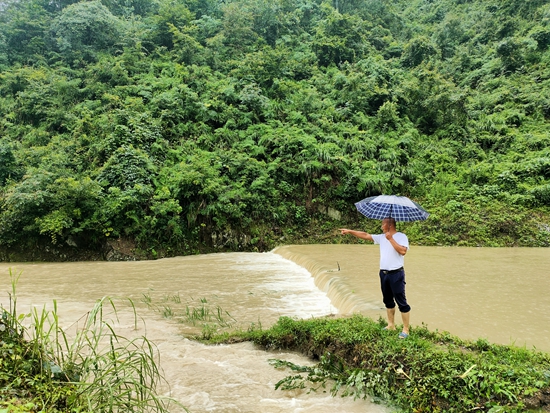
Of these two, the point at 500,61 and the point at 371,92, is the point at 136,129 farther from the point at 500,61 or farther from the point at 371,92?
the point at 500,61

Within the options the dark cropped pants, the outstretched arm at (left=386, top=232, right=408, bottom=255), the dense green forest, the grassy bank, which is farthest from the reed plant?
the dense green forest

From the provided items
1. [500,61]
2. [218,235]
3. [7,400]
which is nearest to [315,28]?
[500,61]

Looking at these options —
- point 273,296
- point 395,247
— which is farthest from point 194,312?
point 395,247

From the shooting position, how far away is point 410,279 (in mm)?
8242

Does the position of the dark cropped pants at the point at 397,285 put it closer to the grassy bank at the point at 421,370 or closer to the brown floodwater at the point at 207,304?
the grassy bank at the point at 421,370

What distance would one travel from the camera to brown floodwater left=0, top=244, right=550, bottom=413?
153 inches

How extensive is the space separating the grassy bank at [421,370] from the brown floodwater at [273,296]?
209 millimetres

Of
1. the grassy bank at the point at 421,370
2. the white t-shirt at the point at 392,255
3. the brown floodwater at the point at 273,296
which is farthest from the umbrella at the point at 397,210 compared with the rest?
the brown floodwater at the point at 273,296

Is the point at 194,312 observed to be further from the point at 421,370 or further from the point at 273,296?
the point at 421,370

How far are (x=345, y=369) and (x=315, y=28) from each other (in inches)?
1172

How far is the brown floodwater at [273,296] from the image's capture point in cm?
389

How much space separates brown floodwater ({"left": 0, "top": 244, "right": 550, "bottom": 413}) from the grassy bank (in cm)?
21

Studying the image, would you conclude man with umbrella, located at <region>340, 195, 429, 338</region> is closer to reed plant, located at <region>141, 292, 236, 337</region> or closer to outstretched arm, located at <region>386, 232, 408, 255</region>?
outstretched arm, located at <region>386, 232, 408, 255</region>

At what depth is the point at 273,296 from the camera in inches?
310
